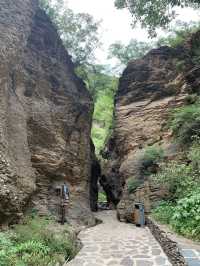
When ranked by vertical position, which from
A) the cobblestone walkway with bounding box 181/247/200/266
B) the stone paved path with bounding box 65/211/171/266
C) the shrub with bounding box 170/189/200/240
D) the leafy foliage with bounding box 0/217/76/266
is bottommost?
the stone paved path with bounding box 65/211/171/266

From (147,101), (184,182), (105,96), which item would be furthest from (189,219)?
(105,96)

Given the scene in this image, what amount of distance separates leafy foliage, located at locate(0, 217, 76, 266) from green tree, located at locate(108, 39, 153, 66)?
19.0 meters

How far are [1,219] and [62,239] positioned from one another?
185 cm

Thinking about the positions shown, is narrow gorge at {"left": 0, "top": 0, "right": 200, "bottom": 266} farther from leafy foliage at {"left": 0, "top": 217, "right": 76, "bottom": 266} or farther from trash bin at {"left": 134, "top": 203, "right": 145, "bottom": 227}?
trash bin at {"left": 134, "top": 203, "right": 145, "bottom": 227}

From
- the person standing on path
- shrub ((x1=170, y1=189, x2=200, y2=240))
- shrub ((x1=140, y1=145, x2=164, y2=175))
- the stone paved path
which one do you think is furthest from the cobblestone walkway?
shrub ((x1=140, y1=145, x2=164, y2=175))

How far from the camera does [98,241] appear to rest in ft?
30.7

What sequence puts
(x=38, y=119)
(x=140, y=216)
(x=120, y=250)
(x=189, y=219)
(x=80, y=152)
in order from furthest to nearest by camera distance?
(x=80, y=152) → (x=38, y=119) → (x=140, y=216) → (x=120, y=250) → (x=189, y=219)

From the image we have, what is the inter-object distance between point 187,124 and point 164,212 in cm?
500

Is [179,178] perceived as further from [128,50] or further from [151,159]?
[128,50]

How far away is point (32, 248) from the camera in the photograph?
642cm

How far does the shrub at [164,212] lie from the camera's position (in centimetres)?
999

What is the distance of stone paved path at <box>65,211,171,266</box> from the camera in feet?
22.2

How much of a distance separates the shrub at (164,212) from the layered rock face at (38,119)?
137 inches

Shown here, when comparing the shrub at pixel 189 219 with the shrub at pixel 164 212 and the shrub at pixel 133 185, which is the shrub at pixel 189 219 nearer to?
the shrub at pixel 164 212
